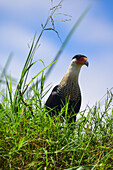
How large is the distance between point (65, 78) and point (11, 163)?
2.12m

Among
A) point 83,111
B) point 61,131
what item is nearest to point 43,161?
point 61,131

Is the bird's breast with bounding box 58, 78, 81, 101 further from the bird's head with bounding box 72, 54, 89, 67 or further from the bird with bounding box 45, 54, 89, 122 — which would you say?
the bird's head with bounding box 72, 54, 89, 67

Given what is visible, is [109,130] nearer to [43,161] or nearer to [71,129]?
[71,129]

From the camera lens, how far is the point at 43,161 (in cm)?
150

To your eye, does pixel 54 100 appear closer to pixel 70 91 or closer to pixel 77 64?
pixel 70 91

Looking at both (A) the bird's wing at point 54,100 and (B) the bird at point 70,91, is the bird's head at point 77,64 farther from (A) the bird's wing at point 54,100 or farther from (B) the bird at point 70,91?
(A) the bird's wing at point 54,100

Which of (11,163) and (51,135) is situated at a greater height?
(51,135)

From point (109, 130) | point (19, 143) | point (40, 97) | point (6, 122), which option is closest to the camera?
point (19, 143)

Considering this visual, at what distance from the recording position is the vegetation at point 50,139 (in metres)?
1.49

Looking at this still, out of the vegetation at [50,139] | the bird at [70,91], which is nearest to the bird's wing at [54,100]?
the bird at [70,91]

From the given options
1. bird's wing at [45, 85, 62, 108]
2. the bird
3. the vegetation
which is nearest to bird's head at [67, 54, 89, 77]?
the bird

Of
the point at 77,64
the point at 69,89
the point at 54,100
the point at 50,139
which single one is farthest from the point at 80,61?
the point at 50,139

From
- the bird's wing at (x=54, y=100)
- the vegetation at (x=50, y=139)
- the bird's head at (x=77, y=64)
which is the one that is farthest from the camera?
the bird's head at (x=77, y=64)

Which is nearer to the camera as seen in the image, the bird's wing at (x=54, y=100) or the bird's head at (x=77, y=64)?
the bird's wing at (x=54, y=100)
